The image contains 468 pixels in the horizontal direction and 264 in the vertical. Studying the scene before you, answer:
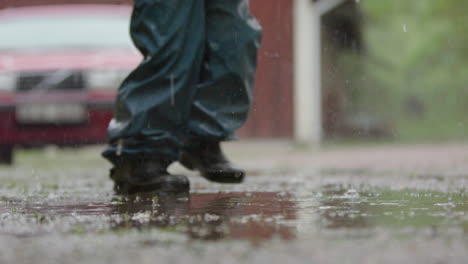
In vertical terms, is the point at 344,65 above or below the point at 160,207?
above

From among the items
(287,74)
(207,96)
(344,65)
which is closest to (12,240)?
(207,96)

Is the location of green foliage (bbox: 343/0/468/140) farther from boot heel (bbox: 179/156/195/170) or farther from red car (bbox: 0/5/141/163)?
boot heel (bbox: 179/156/195/170)

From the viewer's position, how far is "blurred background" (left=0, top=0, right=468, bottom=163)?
6.64 metres

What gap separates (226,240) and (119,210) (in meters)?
0.78

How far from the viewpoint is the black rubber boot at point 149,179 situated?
3.16m

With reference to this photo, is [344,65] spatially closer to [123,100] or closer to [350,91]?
[350,91]

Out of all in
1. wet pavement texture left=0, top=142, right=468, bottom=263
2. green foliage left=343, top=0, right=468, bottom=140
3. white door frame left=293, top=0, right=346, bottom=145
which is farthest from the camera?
green foliage left=343, top=0, right=468, bottom=140

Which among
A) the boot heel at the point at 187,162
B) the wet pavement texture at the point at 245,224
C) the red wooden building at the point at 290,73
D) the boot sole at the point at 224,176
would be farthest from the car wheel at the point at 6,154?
the red wooden building at the point at 290,73

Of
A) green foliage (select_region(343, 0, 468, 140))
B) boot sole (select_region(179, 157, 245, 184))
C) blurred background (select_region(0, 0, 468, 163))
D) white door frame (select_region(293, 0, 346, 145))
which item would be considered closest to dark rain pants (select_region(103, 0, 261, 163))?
boot sole (select_region(179, 157, 245, 184))

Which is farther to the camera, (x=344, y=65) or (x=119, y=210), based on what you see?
(x=344, y=65)

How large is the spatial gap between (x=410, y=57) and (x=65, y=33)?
7.19m

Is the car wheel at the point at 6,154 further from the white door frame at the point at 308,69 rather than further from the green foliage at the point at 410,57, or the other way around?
the green foliage at the point at 410,57

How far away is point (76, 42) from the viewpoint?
7145mm

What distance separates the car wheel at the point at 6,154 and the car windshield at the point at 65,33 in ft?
2.90
